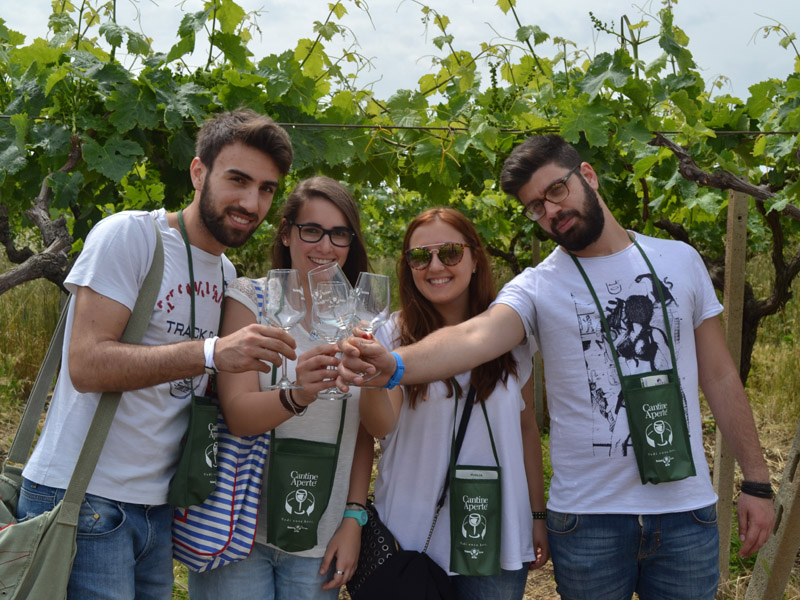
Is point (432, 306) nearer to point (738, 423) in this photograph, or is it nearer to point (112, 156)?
point (738, 423)

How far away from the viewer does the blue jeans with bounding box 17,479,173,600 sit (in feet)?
6.18

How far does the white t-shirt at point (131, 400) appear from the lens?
190 centimetres

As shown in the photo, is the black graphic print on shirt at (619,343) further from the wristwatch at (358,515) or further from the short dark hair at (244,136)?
the short dark hair at (244,136)

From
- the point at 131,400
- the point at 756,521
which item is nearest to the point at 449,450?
the point at 131,400

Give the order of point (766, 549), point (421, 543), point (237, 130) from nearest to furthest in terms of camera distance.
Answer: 1. point (237, 130)
2. point (421, 543)
3. point (766, 549)

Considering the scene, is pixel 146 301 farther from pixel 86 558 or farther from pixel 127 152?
pixel 127 152

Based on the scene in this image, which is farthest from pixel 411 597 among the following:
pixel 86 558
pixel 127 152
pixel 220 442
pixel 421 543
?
pixel 127 152

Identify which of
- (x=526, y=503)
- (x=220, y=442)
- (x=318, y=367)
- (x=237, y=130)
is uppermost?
(x=237, y=130)

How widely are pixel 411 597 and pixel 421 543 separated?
180 millimetres

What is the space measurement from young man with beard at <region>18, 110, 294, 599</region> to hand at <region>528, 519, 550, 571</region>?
1.18m

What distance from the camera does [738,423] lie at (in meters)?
2.41

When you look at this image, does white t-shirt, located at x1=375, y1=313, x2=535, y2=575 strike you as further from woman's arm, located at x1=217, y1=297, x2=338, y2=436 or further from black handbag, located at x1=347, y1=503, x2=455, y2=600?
woman's arm, located at x1=217, y1=297, x2=338, y2=436

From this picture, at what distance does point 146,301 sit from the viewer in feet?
6.40

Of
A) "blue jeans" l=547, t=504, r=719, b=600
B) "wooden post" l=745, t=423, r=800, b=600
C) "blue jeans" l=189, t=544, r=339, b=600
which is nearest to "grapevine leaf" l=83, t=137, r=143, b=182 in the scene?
"blue jeans" l=189, t=544, r=339, b=600
